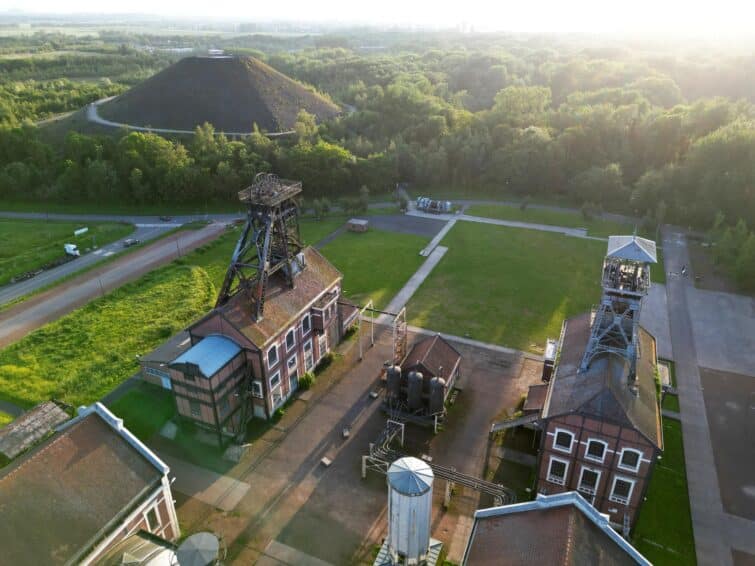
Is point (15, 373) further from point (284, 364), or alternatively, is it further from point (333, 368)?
point (333, 368)

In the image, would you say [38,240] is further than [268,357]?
Yes

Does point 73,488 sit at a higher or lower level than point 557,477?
higher

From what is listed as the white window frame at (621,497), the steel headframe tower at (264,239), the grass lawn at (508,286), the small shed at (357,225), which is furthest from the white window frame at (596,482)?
the small shed at (357,225)

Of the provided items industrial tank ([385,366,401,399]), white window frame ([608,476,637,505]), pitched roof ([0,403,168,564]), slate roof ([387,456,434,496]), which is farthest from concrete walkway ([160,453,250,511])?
white window frame ([608,476,637,505])

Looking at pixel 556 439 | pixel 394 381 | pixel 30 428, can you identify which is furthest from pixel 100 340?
pixel 556 439

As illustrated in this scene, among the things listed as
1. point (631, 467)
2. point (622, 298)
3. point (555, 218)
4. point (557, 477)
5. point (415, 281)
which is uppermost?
point (622, 298)

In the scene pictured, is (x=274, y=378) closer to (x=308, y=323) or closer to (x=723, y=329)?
(x=308, y=323)
